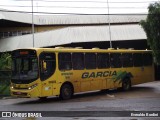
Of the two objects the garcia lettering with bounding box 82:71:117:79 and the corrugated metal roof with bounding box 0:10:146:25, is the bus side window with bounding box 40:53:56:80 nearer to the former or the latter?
the garcia lettering with bounding box 82:71:117:79

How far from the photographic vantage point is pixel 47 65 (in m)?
19.6

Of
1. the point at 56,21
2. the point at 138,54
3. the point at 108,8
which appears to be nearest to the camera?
the point at 138,54

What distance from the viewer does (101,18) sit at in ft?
212

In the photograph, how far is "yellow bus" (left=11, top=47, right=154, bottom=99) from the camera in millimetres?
19172

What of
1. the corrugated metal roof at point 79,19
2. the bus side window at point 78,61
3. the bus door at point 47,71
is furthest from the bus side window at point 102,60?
the corrugated metal roof at point 79,19

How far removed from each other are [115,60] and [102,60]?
1.45m

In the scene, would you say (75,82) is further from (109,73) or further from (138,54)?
(138,54)

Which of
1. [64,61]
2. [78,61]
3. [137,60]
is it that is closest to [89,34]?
[137,60]

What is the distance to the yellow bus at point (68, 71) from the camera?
62.9 ft

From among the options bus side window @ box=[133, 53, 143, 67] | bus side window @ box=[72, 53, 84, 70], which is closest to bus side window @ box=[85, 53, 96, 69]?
bus side window @ box=[72, 53, 84, 70]

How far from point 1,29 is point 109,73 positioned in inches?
1605

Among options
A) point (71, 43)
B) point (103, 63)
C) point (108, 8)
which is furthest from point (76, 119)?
point (108, 8)

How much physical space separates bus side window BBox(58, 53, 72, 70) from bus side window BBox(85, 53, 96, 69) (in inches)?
56.2

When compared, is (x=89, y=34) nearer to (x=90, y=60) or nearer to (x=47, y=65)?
(x=90, y=60)
